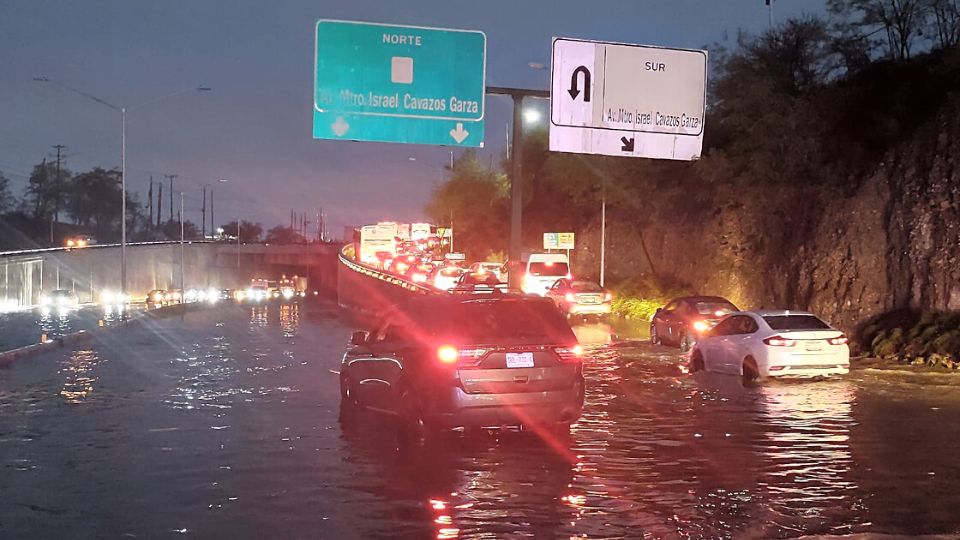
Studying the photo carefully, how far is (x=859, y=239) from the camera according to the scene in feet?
94.9

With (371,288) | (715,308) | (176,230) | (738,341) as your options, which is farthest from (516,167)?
(176,230)

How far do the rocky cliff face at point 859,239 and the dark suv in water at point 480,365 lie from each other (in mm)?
15780

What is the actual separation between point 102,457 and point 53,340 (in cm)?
2000

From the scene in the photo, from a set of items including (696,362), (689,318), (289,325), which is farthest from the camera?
(289,325)

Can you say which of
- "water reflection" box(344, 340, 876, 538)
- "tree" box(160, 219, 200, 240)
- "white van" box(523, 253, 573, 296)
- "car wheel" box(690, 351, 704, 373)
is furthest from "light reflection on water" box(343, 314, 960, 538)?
"tree" box(160, 219, 200, 240)

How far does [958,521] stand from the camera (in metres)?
8.61

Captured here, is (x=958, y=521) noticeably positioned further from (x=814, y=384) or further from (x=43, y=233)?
(x=43, y=233)

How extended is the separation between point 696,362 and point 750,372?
7.59ft

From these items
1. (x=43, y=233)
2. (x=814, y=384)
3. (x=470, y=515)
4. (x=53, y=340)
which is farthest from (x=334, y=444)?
(x=43, y=233)

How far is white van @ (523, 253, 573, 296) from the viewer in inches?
1673

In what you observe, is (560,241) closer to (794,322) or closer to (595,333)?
(595,333)

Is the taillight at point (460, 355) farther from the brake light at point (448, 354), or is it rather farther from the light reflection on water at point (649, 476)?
the light reflection on water at point (649, 476)

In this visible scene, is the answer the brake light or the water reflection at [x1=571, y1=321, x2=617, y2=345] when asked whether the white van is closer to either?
the water reflection at [x1=571, y1=321, x2=617, y2=345]

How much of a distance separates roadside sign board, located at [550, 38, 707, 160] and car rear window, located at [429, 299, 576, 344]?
38.3ft
